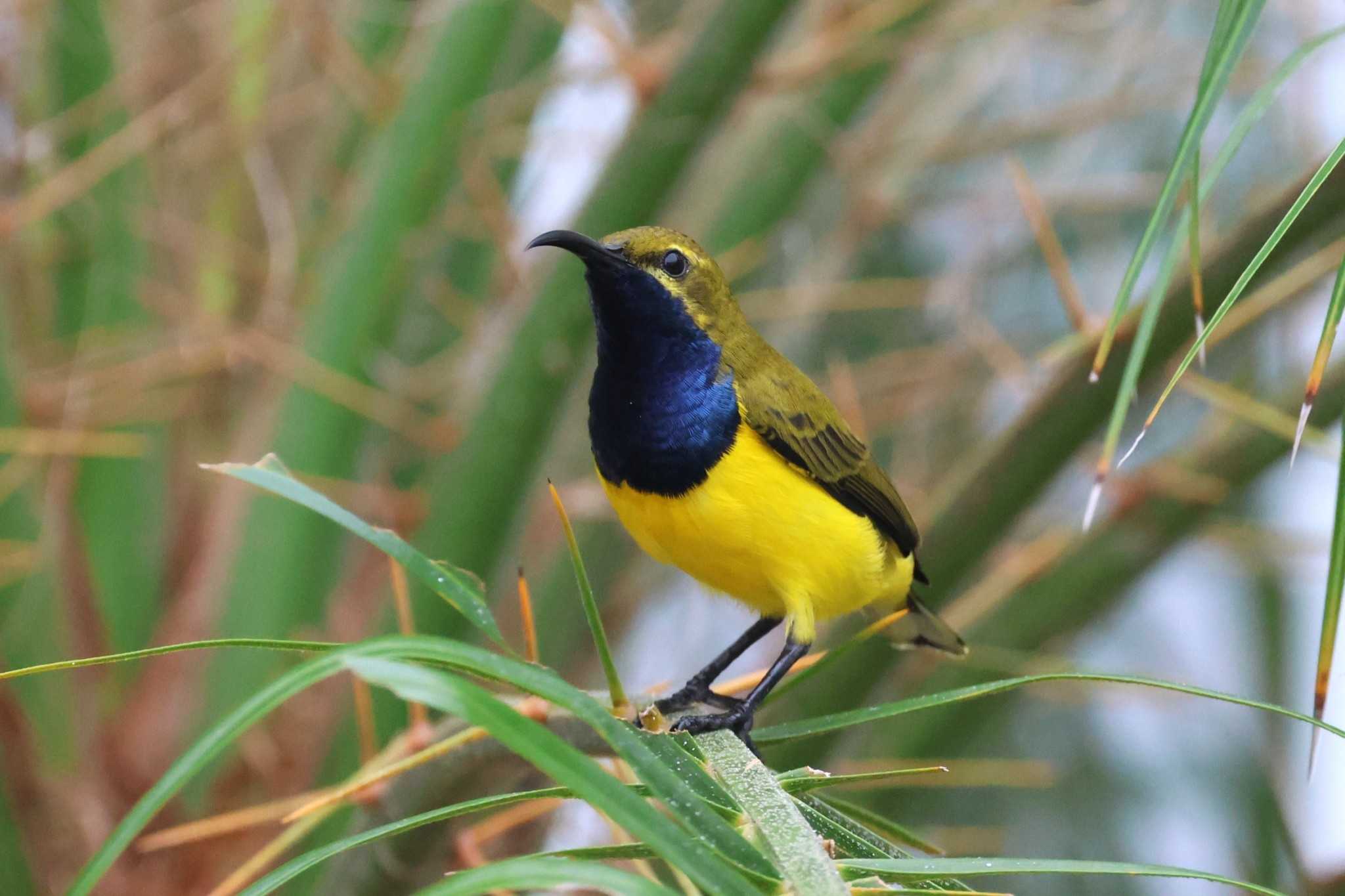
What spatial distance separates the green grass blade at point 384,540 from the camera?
47.2 inches

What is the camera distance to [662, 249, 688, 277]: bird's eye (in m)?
2.29

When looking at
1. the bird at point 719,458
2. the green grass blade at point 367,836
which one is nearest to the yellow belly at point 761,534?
the bird at point 719,458

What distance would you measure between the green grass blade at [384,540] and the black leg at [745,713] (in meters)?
0.63

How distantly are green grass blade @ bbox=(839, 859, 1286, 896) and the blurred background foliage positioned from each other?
0.67 meters

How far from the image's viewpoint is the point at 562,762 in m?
0.87

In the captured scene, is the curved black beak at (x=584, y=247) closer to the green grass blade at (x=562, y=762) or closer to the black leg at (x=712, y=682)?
the black leg at (x=712, y=682)

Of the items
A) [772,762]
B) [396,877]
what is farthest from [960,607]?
[396,877]

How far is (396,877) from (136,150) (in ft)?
6.66

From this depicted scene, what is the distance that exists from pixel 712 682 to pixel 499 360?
705 mm

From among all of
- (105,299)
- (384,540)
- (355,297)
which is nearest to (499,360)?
(355,297)

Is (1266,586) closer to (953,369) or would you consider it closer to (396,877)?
(953,369)

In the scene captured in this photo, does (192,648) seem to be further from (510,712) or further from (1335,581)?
(1335,581)

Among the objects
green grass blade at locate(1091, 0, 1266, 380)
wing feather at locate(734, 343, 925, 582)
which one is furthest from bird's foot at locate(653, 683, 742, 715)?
green grass blade at locate(1091, 0, 1266, 380)

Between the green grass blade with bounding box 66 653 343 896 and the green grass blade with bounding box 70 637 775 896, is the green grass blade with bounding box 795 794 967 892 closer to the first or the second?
the green grass blade with bounding box 70 637 775 896
